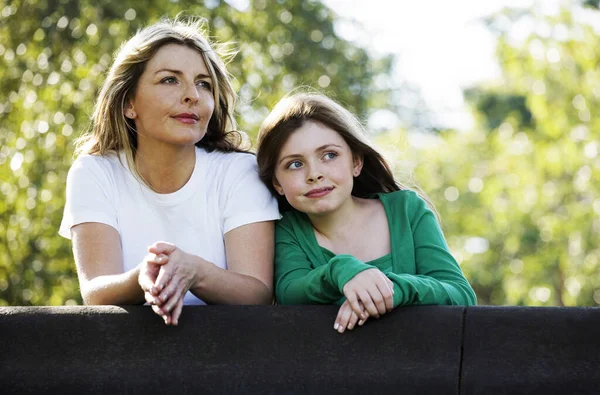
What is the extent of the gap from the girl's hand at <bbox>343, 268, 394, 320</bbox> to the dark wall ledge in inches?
1.8

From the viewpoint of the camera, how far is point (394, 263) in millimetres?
2955

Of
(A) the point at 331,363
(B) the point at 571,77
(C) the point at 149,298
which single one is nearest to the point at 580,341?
(A) the point at 331,363

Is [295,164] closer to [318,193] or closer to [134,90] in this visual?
[318,193]

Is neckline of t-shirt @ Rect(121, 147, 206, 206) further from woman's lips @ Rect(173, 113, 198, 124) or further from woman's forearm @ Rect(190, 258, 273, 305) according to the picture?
woman's forearm @ Rect(190, 258, 273, 305)

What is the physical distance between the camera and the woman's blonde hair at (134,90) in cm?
318

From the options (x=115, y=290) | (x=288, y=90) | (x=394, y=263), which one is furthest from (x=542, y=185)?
(x=115, y=290)

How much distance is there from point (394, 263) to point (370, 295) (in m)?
0.58

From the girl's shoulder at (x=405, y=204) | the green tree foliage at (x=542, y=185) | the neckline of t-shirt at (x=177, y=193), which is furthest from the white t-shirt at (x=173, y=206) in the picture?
the green tree foliage at (x=542, y=185)

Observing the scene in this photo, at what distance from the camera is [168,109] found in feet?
10.1

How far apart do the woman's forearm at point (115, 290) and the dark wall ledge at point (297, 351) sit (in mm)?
204

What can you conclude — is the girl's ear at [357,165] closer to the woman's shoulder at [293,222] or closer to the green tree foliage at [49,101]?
the woman's shoulder at [293,222]

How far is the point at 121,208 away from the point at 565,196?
33.3 ft

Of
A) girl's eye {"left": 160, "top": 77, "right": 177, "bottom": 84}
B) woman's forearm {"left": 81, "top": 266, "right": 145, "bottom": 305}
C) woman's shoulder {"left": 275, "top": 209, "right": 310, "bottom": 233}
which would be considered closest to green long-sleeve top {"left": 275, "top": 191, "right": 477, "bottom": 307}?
woman's shoulder {"left": 275, "top": 209, "right": 310, "bottom": 233}

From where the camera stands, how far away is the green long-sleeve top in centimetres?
261
